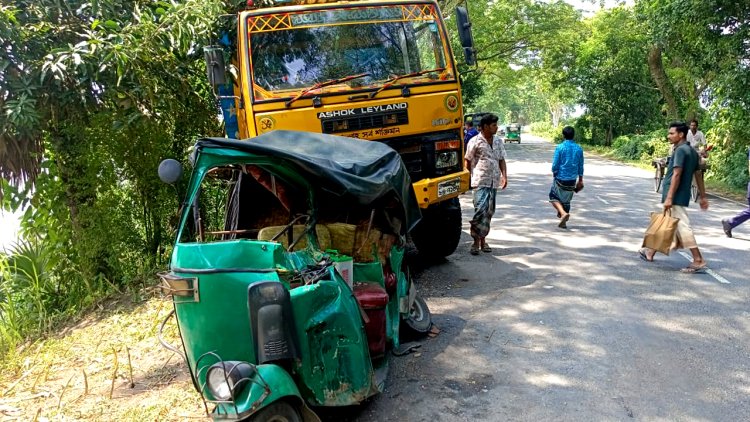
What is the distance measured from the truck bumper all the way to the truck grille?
694 mm

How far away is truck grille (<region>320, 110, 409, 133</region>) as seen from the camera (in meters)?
5.97

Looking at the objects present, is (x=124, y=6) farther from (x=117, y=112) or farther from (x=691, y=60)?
(x=691, y=60)

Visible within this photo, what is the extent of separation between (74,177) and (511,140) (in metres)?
38.6

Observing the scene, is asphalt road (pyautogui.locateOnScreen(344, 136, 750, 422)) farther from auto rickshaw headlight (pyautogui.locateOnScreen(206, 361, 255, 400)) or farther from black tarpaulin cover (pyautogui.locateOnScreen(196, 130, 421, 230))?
black tarpaulin cover (pyautogui.locateOnScreen(196, 130, 421, 230))

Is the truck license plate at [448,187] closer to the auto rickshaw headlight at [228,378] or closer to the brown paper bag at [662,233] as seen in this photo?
the brown paper bag at [662,233]

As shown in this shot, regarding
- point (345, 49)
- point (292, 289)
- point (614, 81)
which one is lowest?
point (292, 289)

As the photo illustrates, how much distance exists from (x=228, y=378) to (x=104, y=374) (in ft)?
8.64

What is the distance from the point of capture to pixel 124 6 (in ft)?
24.1

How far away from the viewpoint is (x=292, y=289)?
327 centimetres

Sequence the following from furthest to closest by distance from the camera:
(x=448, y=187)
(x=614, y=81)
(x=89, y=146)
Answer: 1. (x=614, y=81)
2. (x=89, y=146)
3. (x=448, y=187)

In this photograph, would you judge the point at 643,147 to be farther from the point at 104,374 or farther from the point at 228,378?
the point at 228,378

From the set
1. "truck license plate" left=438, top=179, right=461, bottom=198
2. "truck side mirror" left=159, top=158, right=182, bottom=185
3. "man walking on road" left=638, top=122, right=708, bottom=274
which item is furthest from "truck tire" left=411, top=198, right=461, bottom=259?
"truck side mirror" left=159, top=158, right=182, bottom=185

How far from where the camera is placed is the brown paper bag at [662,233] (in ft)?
21.9

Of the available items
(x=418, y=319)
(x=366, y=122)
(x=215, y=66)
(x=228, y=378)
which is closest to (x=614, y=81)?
(x=366, y=122)
